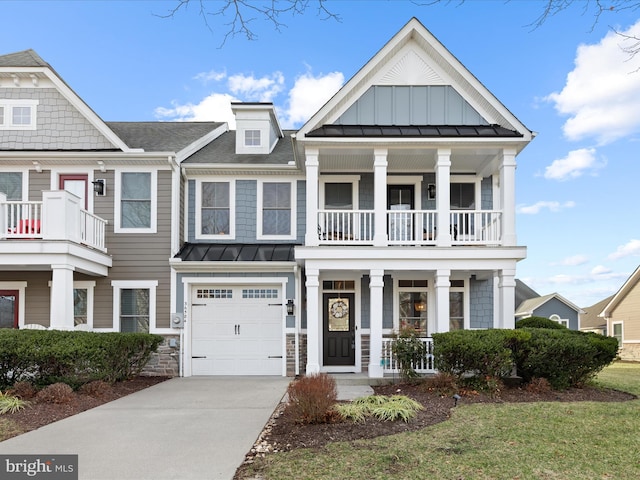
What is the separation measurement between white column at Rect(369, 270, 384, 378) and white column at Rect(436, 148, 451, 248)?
1564 millimetres

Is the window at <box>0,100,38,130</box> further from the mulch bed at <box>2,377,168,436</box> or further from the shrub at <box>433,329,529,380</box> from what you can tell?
the shrub at <box>433,329,529,380</box>

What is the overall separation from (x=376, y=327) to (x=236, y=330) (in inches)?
144

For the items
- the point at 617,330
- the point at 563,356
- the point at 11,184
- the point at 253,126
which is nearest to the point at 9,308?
the point at 11,184

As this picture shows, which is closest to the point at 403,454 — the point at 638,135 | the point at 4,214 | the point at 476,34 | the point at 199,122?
the point at 476,34

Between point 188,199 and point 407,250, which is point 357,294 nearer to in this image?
point 407,250

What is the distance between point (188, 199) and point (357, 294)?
16.5 feet

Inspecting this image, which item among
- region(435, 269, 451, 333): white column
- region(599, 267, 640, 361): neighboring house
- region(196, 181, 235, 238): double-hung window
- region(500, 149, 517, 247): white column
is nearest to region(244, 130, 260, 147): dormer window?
region(196, 181, 235, 238): double-hung window

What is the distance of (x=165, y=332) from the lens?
12727mm

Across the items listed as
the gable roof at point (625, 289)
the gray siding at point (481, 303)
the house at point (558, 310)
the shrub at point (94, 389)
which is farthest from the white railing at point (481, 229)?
the house at point (558, 310)

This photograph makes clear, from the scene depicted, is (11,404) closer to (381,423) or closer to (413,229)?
(381,423)

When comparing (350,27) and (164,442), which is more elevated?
(350,27)

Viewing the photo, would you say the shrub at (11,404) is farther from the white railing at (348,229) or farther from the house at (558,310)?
the house at (558,310)

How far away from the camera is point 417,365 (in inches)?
428

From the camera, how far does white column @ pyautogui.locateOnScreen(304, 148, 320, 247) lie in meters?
11.8
